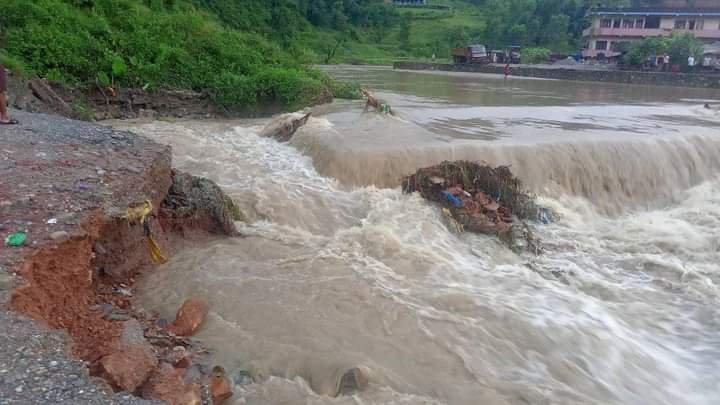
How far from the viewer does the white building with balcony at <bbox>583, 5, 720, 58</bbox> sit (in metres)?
42.5

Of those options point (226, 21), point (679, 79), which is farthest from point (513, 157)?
point (679, 79)

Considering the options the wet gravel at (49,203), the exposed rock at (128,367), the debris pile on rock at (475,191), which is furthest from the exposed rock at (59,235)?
the debris pile on rock at (475,191)

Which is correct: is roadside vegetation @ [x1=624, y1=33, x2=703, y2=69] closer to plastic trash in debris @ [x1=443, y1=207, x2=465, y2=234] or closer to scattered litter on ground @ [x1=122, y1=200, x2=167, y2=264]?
plastic trash in debris @ [x1=443, y1=207, x2=465, y2=234]

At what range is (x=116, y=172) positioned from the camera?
6348 mm

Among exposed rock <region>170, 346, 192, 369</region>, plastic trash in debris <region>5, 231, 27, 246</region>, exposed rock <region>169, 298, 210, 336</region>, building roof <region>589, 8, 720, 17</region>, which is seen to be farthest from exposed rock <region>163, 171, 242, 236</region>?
building roof <region>589, 8, 720, 17</region>

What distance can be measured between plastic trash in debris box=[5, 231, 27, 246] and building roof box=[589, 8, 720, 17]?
49.4m

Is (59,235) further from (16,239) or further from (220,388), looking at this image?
(220,388)

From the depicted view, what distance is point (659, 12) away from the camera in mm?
44219

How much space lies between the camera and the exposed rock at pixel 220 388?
13.1ft

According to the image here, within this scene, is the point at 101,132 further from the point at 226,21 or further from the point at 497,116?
the point at 226,21

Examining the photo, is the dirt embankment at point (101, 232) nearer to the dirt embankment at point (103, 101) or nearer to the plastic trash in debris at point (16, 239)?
the plastic trash in debris at point (16, 239)

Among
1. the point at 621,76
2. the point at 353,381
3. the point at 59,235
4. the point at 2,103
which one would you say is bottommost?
the point at 621,76

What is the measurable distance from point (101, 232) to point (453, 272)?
3.98 metres

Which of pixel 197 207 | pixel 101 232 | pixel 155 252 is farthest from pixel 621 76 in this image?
pixel 101 232
